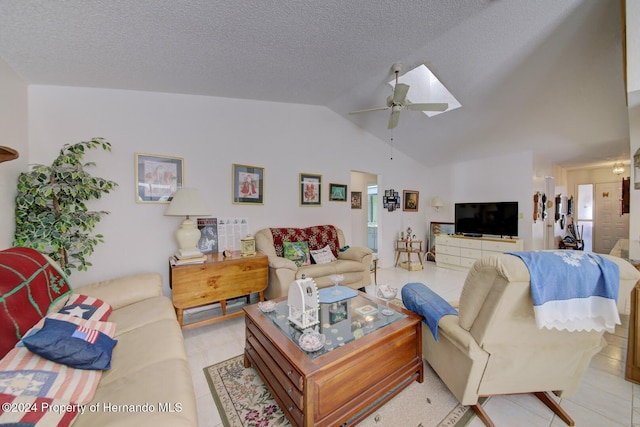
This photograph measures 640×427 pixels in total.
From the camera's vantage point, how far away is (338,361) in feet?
4.17

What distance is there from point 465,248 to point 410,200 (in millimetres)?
1460

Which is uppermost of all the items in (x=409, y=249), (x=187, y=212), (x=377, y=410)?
(x=187, y=212)

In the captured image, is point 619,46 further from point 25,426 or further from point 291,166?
point 25,426

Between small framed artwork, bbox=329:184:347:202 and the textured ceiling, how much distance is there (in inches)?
55.0

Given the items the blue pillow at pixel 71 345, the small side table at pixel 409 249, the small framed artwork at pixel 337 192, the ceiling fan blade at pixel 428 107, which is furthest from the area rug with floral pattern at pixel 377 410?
the small side table at pixel 409 249

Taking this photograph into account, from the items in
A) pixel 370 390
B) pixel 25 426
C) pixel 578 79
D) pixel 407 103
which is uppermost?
pixel 578 79

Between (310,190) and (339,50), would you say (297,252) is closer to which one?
(310,190)

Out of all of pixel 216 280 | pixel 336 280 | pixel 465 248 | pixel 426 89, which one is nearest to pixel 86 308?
pixel 216 280

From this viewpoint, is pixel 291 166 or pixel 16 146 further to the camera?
pixel 291 166

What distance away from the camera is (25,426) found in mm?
745

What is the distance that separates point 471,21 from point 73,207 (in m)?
3.94

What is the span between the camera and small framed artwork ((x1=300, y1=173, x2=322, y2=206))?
384 centimetres

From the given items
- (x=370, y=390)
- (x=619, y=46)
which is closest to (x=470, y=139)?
(x=619, y=46)

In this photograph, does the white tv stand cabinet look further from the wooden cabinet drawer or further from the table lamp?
the table lamp
